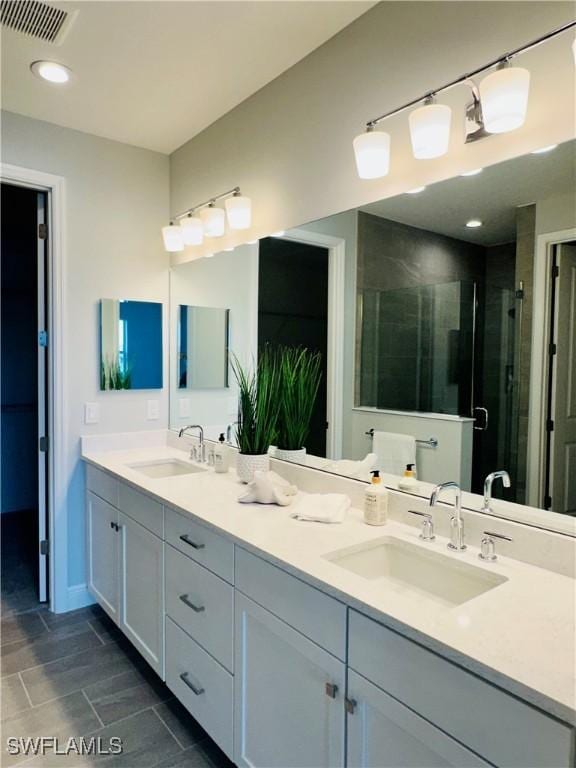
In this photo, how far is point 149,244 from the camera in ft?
9.59

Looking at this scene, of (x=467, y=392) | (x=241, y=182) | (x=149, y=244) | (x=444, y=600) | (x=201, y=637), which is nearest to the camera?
(x=444, y=600)

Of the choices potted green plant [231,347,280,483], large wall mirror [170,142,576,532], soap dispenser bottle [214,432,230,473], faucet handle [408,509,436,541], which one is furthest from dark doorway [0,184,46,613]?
faucet handle [408,509,436,541]

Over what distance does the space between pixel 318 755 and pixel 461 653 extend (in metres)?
0.59

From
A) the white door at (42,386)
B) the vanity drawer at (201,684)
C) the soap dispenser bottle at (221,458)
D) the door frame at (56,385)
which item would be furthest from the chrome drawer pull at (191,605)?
the white door at (42,386)

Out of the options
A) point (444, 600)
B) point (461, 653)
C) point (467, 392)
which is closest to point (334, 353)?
point (467, 392)

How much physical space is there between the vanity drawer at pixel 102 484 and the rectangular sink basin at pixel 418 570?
135cm

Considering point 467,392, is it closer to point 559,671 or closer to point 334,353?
point 334,353

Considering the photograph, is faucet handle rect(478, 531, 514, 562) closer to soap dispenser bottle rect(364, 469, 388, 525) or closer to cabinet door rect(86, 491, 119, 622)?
soap dispenser bottle rect(364, 469, 388, 525)

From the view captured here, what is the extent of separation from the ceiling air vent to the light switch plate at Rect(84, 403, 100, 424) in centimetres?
168

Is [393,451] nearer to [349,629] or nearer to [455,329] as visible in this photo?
[455,329]

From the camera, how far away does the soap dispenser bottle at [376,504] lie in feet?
5.25

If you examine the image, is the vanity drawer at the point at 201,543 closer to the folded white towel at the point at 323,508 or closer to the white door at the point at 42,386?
the folded white towel at the point at 323,508

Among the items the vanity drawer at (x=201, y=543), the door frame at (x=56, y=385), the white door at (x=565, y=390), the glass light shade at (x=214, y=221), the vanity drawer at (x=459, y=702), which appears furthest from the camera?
the door frame at (x=56, y=385)

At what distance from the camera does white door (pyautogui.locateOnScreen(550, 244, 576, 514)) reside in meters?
1.27
